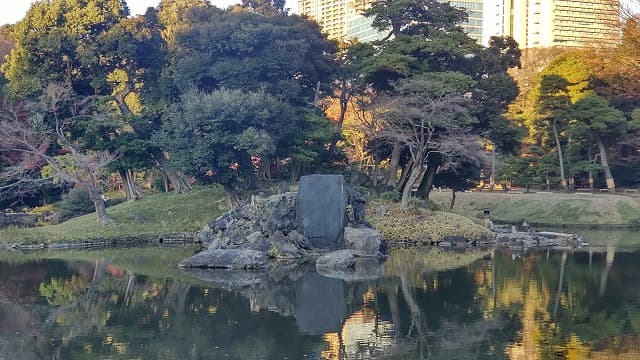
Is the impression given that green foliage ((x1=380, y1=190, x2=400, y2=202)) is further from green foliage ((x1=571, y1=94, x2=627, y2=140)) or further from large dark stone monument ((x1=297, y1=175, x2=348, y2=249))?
green foliage ((x1=571, y1=94, x2=627, y2=140))

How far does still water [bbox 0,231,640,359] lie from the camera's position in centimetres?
1257

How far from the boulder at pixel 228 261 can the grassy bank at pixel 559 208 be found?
16.1m

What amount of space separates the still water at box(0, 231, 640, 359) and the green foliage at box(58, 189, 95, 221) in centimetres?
959

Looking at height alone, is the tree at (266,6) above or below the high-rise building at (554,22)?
below

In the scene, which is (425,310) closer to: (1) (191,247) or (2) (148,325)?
(2) (148,325)

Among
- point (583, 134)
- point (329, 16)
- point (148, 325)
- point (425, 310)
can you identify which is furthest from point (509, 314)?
point (329, 16)

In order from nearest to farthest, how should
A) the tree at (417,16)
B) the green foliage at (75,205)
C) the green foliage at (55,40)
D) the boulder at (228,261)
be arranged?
the boulder at (228,261), the green foliage at (55,40), the tree at (417,16), the green foliage at (75,205)

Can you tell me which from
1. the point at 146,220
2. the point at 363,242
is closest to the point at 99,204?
the point at 146,220

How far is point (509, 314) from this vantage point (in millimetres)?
15312

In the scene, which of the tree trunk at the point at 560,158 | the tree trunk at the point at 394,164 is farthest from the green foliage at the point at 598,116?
the tree trunk at the point at 394,164

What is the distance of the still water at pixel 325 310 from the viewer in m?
12.6

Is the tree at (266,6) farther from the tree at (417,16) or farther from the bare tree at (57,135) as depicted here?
the bare tree at (57,135)

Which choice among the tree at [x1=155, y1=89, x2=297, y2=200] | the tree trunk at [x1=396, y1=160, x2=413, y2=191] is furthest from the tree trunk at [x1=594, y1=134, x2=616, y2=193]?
the tree at [x1=155, y1=89, x2=297, y2=200]

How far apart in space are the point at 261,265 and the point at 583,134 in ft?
83.8
